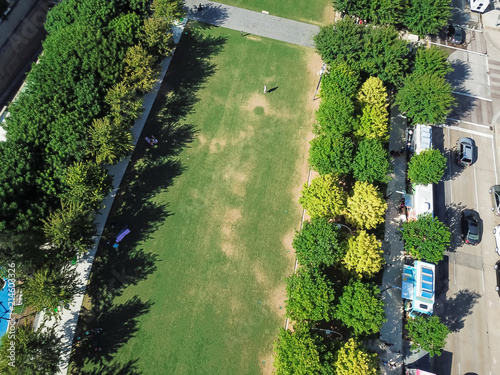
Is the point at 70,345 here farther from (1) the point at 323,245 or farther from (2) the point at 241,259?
(1) the point at 323,245

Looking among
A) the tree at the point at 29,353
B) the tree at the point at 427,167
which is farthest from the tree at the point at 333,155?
the tree at the point at 29,353

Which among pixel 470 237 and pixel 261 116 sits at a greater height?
pixel 261 116

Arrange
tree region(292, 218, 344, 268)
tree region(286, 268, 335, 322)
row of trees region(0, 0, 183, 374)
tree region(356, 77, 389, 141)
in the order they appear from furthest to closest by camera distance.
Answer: tree region(356, 77, 389, 141)
tree region(292, 218, 344, 268)
row of trees region(0, 0, 183, 374)
tree region(286, 268, 335, 322)

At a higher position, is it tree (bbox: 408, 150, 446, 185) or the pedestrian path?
the pedestrian path

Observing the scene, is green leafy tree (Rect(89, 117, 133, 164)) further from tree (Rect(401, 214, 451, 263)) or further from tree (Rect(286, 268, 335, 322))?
tree (Rect(401, 214, 451, 263))

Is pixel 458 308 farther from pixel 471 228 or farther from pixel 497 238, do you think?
pixel 497 238

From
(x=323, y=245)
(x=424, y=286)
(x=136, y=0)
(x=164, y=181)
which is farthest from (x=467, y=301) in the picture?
(x=136, y=0)

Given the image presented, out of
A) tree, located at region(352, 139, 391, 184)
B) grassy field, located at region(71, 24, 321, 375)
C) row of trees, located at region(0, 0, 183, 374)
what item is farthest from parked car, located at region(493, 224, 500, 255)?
row of trees, located at region(0, 0, 183, 374)
